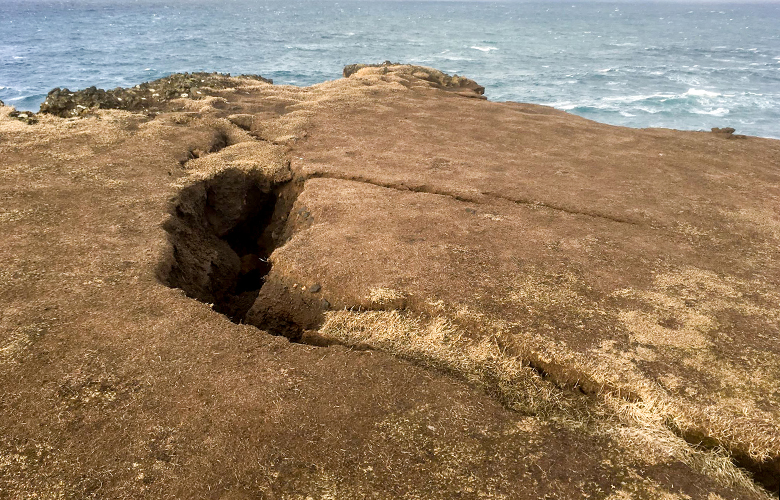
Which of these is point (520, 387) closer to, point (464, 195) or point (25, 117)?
point (464, 195)

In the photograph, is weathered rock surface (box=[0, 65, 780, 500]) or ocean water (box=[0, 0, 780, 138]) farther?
ocean water (box=[0, 0, 780, 138])

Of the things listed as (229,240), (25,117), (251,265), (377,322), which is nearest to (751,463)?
(377,322)

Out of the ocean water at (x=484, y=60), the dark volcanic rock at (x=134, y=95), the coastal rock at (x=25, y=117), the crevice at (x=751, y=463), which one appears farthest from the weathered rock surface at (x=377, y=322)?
the ocean water at (x=484, y=60)

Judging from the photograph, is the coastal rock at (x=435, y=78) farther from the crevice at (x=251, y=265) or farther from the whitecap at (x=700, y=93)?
the whitecap at (x=700, y=93)

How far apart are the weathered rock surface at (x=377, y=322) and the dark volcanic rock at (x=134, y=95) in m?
1.75

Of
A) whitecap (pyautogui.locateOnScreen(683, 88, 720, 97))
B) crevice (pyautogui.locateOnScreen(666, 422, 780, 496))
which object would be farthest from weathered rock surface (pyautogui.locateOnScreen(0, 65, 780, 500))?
whitecap (pyautogui.locateOnScreen(683, 88, 720, 97))

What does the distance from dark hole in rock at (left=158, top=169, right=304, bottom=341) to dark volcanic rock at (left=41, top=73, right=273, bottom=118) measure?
4.46 metres

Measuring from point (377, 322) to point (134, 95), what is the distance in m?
9.79

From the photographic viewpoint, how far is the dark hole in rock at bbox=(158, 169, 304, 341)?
604 cm

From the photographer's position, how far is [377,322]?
16.3ft

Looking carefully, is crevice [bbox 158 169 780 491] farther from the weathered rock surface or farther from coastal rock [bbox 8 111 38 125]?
coastal rock [bbox 8 111 38 125]

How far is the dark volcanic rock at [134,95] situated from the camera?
34.6 feet

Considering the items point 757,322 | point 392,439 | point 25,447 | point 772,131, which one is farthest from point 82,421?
point 772,131

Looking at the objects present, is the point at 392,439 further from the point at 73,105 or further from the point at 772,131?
the point at 772,131
